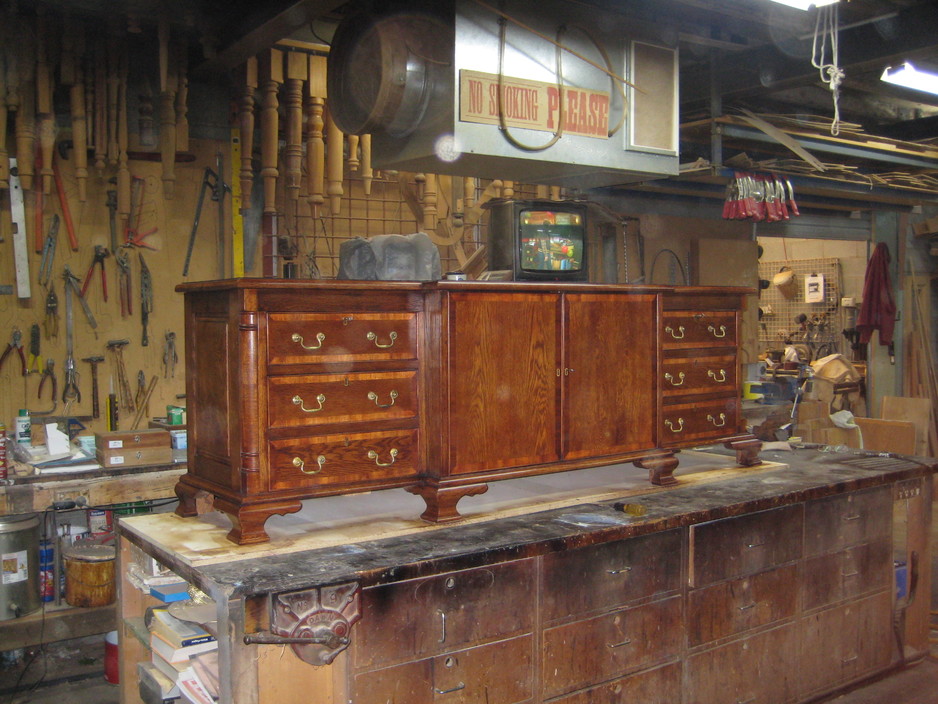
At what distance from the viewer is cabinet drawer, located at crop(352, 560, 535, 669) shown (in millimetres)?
2391

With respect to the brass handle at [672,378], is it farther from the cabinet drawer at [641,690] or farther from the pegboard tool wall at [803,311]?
the pegboard tool wall at [803,311]

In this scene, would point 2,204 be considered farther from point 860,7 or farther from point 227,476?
point 860,7

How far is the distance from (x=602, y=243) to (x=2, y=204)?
3935 millimetres

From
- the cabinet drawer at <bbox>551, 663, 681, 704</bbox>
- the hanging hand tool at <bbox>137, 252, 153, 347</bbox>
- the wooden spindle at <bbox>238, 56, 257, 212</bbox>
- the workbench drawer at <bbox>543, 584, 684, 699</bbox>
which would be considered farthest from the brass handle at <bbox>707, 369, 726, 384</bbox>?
the hanging hand tool at <bbox>137, 252, 153, 347</bbox>

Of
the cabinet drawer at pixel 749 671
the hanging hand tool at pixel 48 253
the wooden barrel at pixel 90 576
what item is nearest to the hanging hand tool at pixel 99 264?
the hanging hand tool at pixel 48 253

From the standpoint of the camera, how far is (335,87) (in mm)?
3436

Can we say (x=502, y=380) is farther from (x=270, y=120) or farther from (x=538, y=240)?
(x=270, y=120)

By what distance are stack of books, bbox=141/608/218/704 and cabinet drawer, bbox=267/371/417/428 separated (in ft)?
2.31

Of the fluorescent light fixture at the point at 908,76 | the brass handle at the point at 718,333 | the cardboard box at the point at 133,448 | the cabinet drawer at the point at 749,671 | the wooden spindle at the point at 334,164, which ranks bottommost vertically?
the cabinet drawer at the point at 749,671

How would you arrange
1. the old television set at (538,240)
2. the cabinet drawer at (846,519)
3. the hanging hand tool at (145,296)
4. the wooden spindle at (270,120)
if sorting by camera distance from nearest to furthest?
the old television set at (538,240)
the cabinet drawer at (846,519)
the wooden spindle at (270,120)
the hanging hand tool at (145,296)

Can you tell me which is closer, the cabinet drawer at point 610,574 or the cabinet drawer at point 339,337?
the cabinet drawer at point 339,337

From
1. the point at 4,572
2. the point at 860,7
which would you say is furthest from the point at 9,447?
the point at 860,7

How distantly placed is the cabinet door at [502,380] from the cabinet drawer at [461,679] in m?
0.57

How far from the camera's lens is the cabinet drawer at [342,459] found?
8.30 ft
